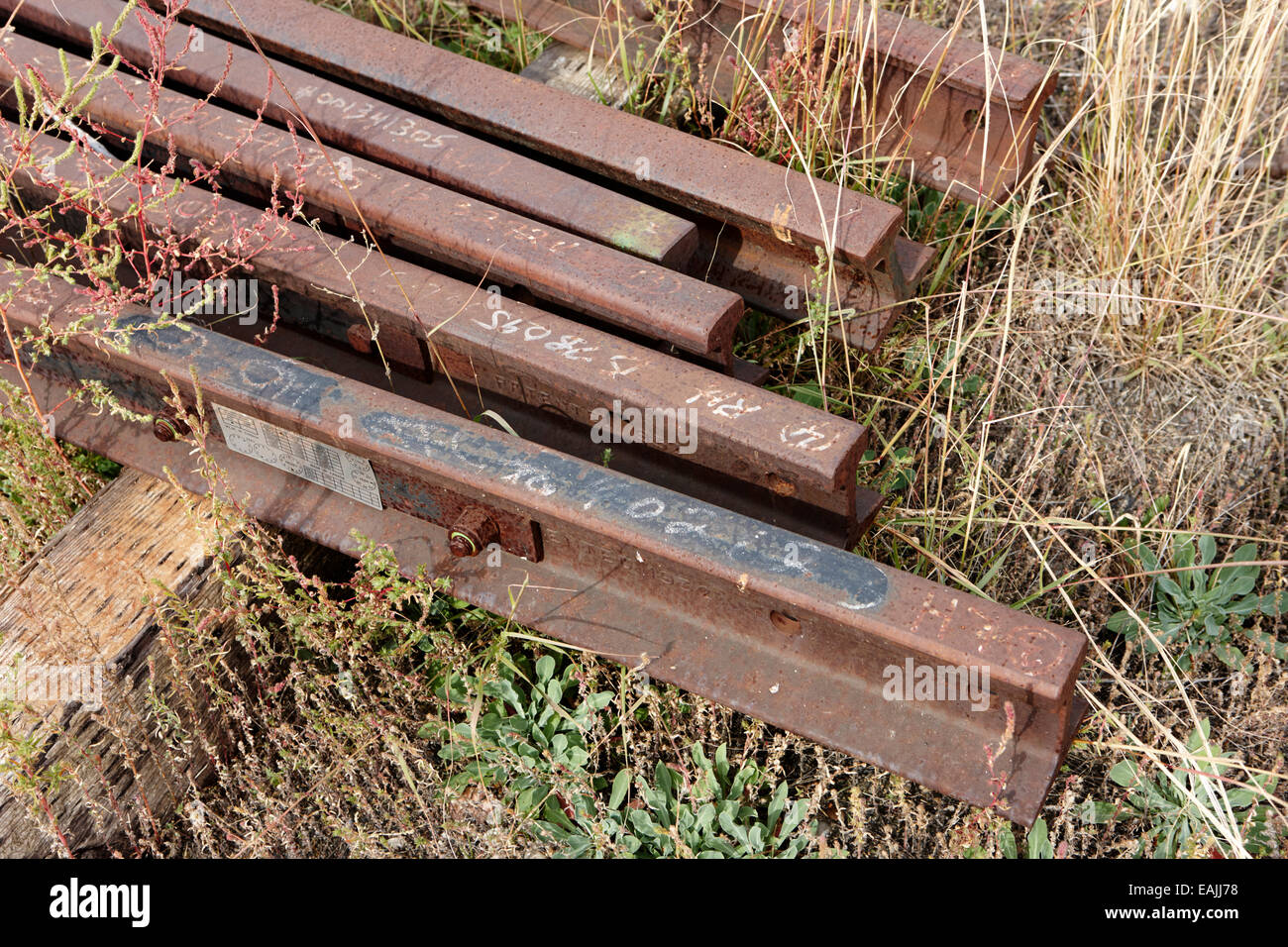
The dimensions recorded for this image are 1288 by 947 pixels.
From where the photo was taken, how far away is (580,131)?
3744mm

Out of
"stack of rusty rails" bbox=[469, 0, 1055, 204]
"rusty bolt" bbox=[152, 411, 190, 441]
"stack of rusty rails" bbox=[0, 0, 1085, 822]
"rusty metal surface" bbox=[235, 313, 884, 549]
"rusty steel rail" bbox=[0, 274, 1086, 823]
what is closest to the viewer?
"rusty steel rail" bbox=[0, 274, 1086, 823]

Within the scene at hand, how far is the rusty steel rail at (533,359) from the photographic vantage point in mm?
3062

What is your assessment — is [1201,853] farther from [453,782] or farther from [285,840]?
[285,840]

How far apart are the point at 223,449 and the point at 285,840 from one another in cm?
110

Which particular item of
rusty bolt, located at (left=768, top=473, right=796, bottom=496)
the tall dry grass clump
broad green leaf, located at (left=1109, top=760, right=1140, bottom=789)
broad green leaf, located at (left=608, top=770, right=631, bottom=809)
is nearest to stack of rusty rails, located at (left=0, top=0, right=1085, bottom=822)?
rusty bolt, located at (left=768, top=473, right=796, bottom=496)

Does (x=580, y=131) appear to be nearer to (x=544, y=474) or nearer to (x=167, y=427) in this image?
(x=544, y=474)

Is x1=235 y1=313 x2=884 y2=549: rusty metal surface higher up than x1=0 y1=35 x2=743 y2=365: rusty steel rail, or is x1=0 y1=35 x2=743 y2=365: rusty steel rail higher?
x1=0 y1=35 x2=743 y2=365: rusty steel rail

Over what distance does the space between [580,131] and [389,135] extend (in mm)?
567

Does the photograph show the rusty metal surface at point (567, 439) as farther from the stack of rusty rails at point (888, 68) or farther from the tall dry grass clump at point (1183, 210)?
the tall dry grass clump at point (1183, 210)

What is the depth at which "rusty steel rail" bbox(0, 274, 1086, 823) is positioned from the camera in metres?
2.80

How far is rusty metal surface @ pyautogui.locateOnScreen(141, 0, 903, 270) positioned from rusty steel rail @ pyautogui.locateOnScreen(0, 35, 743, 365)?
13.2 inches

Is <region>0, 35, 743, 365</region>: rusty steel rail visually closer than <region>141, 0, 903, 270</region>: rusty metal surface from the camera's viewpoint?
Yes

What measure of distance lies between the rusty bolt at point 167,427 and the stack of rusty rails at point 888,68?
178 centimetres

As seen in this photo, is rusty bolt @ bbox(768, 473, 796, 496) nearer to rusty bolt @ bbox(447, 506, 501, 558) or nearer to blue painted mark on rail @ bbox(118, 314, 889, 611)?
blue painted mark on rail @ bbox(118, 314, 889, 611)
